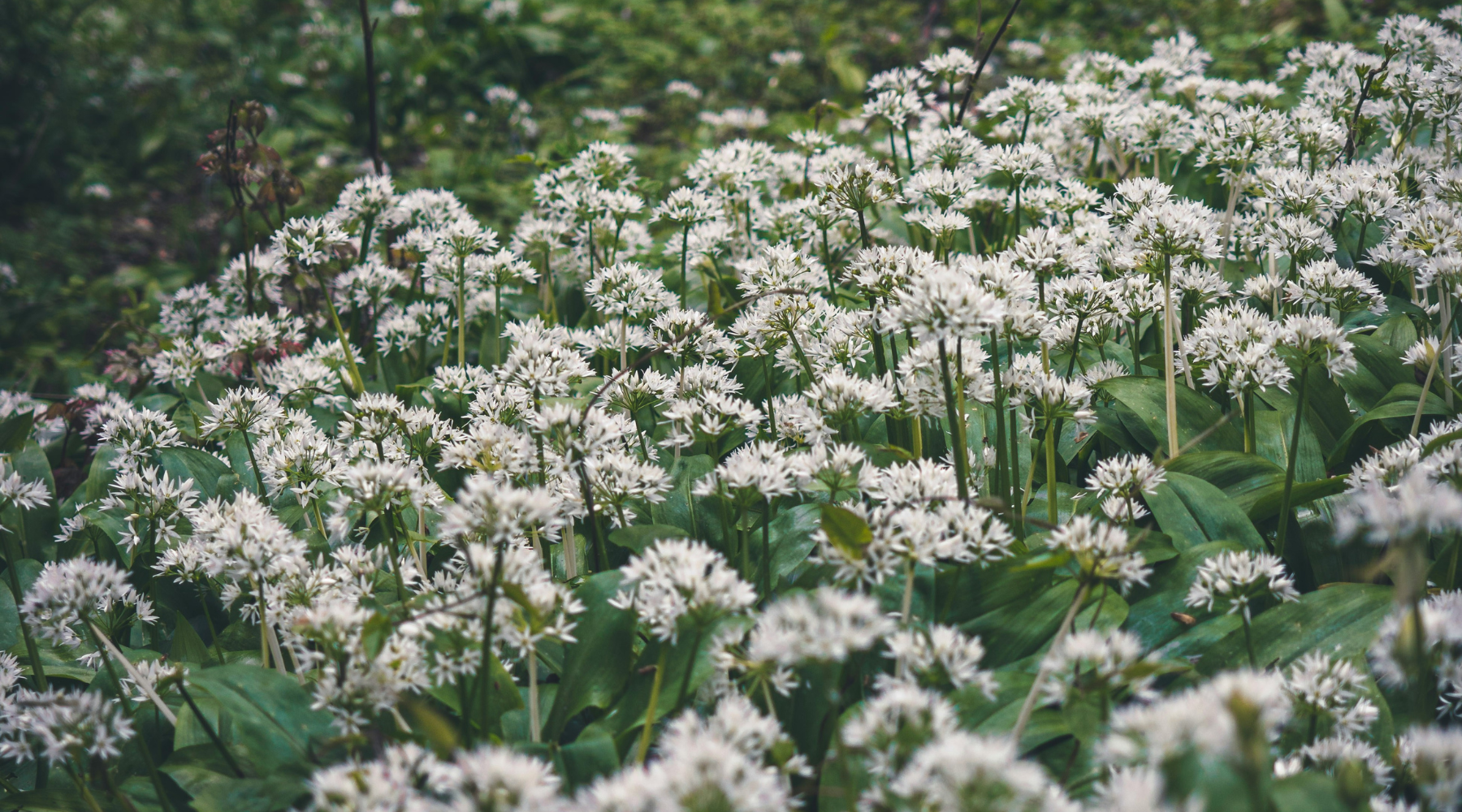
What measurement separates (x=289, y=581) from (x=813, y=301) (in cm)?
162

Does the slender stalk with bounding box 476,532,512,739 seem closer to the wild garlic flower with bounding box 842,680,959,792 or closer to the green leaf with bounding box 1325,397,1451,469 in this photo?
the wild garlic flower with bounding box 842,680,959,792

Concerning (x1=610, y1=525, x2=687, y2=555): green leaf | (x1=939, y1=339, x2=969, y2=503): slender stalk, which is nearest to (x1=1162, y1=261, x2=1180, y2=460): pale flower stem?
Result: (x1=939, y1=339, x2=969, y2=503): slender stalk

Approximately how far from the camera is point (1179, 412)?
2656mm

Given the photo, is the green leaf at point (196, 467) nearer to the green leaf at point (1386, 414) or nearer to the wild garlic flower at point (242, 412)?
the wild garlic flower at point (242, 412)

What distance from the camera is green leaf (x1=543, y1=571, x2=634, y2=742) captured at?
6.33ft

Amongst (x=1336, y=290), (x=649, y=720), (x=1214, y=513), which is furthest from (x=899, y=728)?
(x=1336, y=290)

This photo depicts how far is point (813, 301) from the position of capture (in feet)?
9.05

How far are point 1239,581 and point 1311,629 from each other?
0.31 m

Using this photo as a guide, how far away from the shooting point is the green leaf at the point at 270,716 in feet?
5.93

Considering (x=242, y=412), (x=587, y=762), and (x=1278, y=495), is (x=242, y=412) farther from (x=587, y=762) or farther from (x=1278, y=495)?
(x=1278, y=495)

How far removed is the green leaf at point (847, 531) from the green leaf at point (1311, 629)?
858 millimetres

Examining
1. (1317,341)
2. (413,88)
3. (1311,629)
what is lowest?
(1311,629)

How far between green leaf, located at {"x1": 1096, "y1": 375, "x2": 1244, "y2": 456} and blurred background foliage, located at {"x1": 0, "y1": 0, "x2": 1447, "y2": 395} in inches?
155

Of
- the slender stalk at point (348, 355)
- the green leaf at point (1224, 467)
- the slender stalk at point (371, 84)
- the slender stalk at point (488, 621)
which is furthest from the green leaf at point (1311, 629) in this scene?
the slender stalk at point (371, 84)
